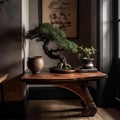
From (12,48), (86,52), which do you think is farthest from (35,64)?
(86,52)

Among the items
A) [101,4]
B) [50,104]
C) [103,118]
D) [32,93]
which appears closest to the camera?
[103,118]

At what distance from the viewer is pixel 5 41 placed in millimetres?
2939

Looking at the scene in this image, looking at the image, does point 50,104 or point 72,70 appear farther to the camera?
point 50,104

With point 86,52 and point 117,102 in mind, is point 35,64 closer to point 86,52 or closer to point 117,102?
point 86,52

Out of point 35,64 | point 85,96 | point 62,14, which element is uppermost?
point 62,14

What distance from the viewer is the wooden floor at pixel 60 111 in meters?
2.87

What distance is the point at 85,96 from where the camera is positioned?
2889 mm

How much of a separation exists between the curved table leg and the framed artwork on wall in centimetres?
120

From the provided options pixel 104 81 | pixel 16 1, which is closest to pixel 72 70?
pixel 104 81

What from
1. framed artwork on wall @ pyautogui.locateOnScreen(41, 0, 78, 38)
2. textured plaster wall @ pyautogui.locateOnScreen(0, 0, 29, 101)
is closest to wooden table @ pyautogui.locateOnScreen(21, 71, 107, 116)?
textured plaster wall @ pyautogui.locateOnScreen(0, 0, 29, 101)

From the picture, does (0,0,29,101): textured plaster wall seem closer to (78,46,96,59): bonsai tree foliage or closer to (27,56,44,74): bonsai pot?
(27,56,44,74): bonsai pot

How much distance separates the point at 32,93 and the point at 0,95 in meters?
0.91

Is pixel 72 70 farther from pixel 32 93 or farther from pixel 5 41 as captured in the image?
pixel 32 93

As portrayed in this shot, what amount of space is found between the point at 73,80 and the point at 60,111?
72cm
